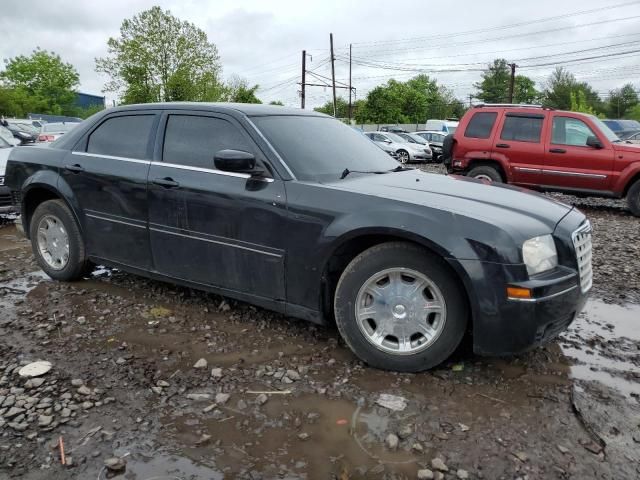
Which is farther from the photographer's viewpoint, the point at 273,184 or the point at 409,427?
the point at 273,184

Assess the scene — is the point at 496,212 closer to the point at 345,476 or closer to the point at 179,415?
the point at 345,476

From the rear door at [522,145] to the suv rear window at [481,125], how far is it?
224 millimetres

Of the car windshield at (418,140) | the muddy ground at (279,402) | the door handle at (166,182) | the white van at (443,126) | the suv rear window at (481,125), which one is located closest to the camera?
the muddy ground at (279,402)

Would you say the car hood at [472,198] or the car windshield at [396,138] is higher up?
the car hood at [472,198]

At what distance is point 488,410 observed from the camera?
2795mm

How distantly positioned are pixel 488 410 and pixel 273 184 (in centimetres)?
189

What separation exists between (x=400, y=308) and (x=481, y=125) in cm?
796

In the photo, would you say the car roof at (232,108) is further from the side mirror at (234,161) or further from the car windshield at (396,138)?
the car windshield at (396,138)

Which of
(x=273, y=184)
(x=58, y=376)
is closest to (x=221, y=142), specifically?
(x=273, y=184)

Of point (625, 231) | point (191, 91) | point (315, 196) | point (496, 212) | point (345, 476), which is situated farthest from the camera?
point (191, 91)

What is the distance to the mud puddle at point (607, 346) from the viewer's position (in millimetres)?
3201

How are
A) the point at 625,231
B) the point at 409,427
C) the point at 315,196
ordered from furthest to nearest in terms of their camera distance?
the point at 625,231, the point at 315,196, the point at 409,427

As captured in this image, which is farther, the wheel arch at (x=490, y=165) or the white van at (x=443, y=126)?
the white van at (x=443, y=126)

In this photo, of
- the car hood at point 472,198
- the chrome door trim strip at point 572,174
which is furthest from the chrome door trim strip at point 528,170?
the car hood at point 472,198
